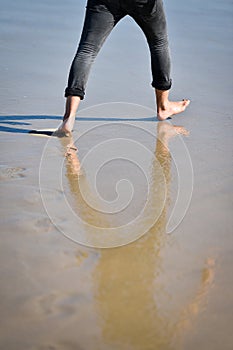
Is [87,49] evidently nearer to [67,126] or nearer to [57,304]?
[67,126]

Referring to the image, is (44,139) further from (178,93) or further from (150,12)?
(178,93)

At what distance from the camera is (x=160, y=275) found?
212cm

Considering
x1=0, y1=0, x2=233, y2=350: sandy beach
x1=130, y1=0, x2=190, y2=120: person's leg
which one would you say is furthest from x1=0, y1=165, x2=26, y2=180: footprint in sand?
x1=130, y1=0, x2=190, y2=120: person's leg

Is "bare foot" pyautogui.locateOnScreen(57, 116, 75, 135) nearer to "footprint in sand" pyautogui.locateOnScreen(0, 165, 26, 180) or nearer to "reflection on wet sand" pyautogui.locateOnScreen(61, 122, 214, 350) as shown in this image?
"footprint in sand" pyautogui.locateOnScreen(0, 165, 26, 180)

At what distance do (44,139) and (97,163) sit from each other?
0.49 metres

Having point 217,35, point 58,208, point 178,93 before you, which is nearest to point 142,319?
point 58,208

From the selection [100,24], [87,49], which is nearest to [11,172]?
[87,49]

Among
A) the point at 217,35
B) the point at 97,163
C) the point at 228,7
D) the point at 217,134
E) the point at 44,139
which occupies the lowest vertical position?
the point at 97,163

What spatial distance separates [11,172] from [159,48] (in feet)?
4.48

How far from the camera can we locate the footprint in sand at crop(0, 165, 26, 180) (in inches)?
113

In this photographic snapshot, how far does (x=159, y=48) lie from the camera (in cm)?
374

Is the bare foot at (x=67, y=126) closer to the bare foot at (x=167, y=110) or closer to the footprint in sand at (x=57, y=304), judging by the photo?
the bare foot at (x=167, y=110)

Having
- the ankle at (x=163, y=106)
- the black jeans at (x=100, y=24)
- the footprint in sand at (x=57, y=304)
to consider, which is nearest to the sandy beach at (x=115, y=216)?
the footprint in sand at (x=57, y=304)

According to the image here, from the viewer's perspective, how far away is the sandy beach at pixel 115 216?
6.06 ft
